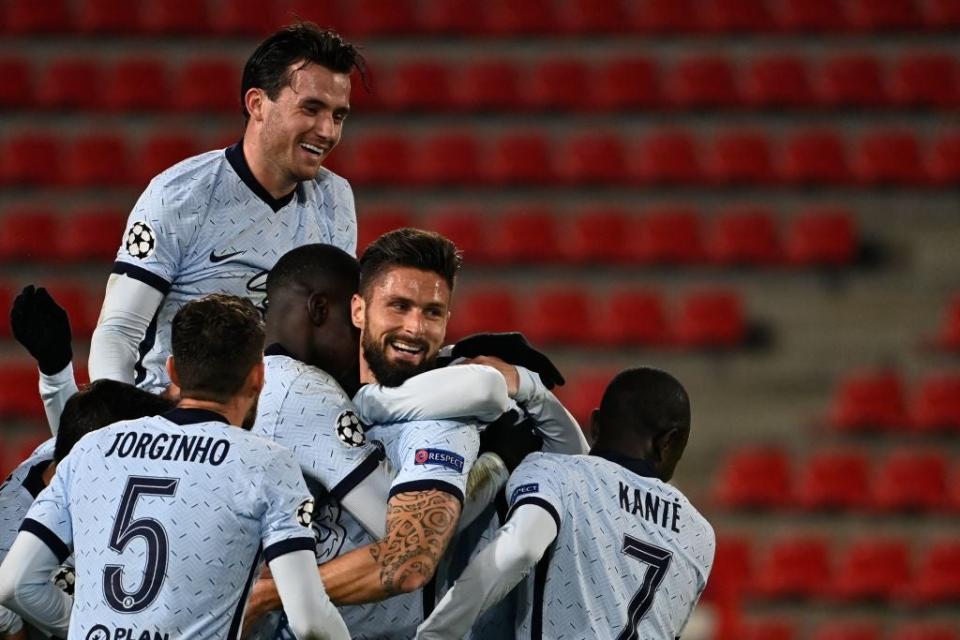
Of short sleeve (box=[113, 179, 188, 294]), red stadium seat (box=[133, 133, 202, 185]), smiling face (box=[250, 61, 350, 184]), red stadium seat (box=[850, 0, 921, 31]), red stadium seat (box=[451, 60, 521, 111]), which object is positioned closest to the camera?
short sleeve (box=[113, 179, 188, 294])

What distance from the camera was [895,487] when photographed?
9.28 m

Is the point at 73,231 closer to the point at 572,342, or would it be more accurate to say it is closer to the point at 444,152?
the point at 444,152

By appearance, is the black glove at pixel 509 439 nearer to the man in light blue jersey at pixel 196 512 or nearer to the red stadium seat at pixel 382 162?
the man in light blue jersey at pixel 196 512

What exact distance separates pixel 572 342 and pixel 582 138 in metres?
1.79

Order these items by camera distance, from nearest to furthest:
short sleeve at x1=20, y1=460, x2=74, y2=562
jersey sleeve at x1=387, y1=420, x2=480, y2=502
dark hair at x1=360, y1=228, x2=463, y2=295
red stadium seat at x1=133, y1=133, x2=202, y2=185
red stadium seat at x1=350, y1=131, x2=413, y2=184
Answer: short sleeve at x1=20, y1=460, x2=74, y2=562 < jersey sleeve at x1=387, y1=420, x2=480, y2=502 < dark hair at x1=360, y1=228, x2=463, y2=295 < red stadium seat at x1=133, y1=133, x2=202, y2=185 < red stadium seat at x1=350, y1=131, x2=413, y2=184

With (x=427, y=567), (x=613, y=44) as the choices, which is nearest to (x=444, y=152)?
(x=613, y=44)

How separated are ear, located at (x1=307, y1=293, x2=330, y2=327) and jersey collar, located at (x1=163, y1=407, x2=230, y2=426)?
504mm

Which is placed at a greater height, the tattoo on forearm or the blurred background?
the blurred background

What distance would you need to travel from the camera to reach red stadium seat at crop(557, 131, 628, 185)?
10.9 metres

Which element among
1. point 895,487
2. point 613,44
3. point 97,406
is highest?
point 613,44

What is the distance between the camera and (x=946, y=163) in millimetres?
10812

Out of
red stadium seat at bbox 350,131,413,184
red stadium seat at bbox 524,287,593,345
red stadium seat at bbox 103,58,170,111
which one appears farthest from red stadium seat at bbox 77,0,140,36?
red stadium seat at bbox 524,287,593,345

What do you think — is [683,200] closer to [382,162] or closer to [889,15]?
[382,162]

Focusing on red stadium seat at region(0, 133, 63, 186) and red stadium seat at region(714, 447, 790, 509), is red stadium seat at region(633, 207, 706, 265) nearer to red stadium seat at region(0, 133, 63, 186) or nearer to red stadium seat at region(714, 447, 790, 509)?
red stadium seat at region(714, 447, 790, 509)
